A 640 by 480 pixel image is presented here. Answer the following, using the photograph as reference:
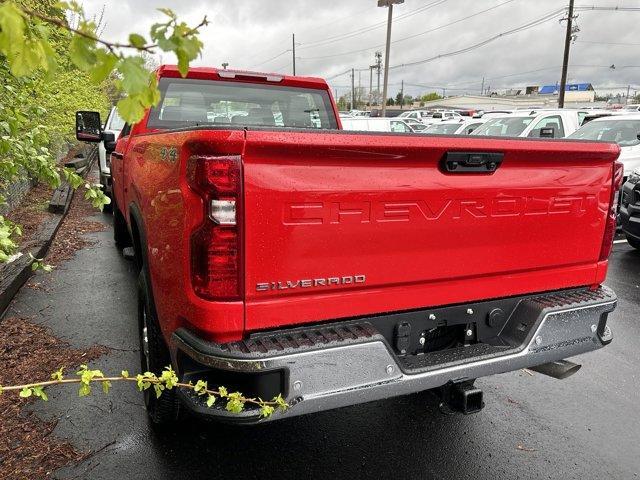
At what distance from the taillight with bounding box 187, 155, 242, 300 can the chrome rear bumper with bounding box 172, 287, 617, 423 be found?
0.24 m

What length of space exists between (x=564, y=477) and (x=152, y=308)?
92.6 inches

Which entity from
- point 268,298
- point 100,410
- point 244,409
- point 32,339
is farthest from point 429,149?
point 32,339

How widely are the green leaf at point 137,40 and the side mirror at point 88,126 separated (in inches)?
185

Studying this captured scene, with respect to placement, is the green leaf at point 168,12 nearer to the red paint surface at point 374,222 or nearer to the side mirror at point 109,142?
the red paint surface at point 374,222

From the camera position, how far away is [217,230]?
1.98m

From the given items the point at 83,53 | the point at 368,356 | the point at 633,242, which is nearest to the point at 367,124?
the point at 633,242

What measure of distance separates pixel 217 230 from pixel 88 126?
418 cm

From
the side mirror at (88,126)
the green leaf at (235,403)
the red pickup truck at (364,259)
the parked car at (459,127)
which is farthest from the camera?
the parked car at (459,127)

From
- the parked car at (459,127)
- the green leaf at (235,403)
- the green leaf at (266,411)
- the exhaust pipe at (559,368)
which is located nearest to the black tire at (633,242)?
the exhaust pipe at (559,368)

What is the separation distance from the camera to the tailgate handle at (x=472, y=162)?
91.6 inches

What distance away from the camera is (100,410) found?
3.20 meters

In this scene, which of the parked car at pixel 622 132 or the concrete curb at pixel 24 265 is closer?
the concrete curb at pixel 24 265

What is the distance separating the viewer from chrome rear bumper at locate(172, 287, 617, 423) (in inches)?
79.5

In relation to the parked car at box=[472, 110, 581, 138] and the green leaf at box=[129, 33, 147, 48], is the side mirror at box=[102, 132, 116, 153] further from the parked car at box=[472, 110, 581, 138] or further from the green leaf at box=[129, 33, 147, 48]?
the parked car at box=[472, 110, 581, 138]
